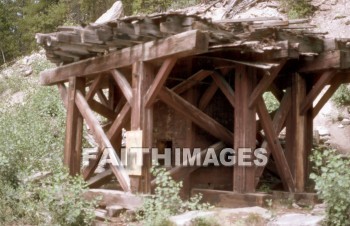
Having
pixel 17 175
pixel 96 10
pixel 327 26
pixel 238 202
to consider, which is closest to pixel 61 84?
pixel 17 175

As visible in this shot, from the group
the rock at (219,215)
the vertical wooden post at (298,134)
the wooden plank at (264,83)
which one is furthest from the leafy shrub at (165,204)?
the vertical wooden post at (298,134)

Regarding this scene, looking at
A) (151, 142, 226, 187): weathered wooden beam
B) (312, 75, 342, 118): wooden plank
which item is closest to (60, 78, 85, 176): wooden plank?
(151, 142, 226, 187): weathered wooden beam

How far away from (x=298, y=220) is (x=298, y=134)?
3.13 m

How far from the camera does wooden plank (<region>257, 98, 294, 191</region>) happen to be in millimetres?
8086

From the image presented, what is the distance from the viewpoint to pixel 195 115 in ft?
26.8

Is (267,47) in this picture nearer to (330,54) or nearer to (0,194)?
(330,54)

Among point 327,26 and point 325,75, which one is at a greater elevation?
point 327,26

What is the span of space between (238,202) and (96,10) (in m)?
21.0

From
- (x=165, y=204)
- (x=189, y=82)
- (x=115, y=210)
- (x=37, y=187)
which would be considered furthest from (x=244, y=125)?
(x=37, y=187)

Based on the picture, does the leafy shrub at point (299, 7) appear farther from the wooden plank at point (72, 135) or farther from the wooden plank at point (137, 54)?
the wooden plank at point (72, 135)

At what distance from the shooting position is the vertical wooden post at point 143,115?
733 centimetres

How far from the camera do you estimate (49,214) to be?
678cm

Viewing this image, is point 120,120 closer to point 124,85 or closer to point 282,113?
point 124,85

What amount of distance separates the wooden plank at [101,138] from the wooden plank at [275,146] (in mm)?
2391
